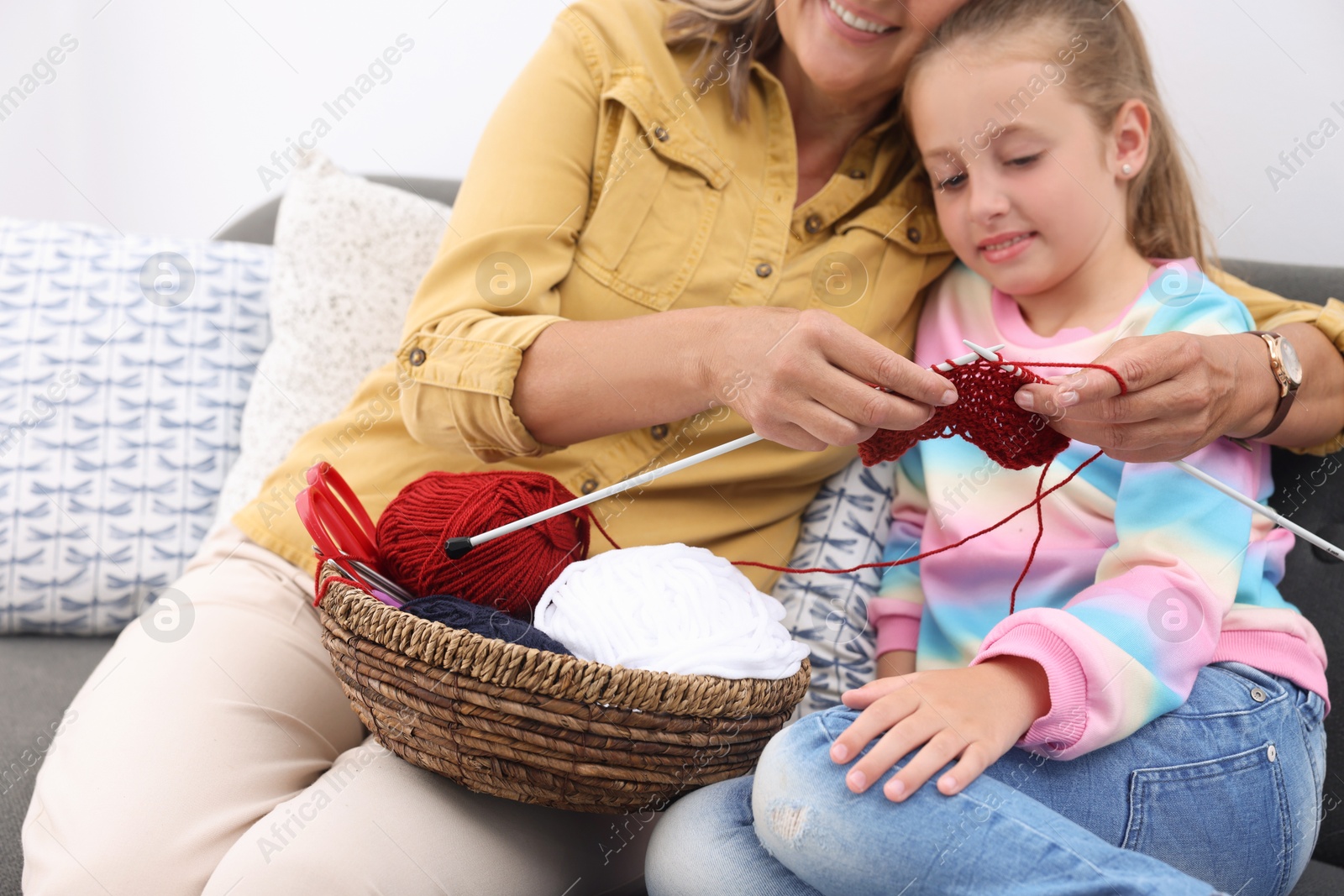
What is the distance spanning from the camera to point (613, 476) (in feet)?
3.48

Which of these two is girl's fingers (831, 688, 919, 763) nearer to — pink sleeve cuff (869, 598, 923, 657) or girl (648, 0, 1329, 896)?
girl (648, 0, 1329, 896)

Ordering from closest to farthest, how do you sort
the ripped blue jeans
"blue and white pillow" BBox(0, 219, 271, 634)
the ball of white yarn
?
the ripped blue jeans < the ball of white yarn < "blue and white pillow" BBox(0, 219, 271, 634)

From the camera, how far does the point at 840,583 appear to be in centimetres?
111

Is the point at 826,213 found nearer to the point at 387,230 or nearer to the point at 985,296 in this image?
the point at 985,296

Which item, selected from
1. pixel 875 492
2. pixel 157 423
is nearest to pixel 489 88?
pixel 157 423

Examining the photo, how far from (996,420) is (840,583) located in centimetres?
37

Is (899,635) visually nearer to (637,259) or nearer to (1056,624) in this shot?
(1056,624)

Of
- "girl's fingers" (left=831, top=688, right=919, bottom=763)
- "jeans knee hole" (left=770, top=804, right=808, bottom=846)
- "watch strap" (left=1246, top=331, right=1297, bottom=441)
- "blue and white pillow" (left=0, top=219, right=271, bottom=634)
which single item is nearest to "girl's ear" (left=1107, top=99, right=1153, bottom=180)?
"watch strap" (left=1246, top=331, right=1297, bottom=441)

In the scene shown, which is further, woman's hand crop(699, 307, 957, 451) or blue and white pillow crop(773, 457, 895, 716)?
blue and white pillow crop(773, 457, 895, 716)

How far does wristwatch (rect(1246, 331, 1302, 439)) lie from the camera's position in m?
0.85

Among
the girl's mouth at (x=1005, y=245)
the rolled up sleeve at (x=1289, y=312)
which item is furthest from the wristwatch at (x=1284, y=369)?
the girl's mouth at (x=1005, y=245)

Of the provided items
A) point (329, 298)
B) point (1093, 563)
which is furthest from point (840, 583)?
point (329, 298)

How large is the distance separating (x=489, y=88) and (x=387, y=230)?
0.42 m

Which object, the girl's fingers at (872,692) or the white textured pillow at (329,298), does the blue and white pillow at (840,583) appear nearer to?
the girl's fingers at (872,692)
